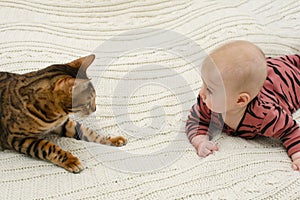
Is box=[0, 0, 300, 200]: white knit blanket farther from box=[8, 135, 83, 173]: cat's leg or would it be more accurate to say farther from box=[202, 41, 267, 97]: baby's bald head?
box=[202, 41, 267, 97]: baby's bald head

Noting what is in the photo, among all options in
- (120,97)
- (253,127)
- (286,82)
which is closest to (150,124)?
(120,97)

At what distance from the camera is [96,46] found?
4.87 ft

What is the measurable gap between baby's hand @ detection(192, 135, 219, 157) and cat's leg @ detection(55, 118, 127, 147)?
19 centimetres

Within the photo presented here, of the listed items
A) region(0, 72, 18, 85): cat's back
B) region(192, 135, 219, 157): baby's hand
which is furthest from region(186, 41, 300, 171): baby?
region(0, 72, 18, 85): cat's back

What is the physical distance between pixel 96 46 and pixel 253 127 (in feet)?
2.19

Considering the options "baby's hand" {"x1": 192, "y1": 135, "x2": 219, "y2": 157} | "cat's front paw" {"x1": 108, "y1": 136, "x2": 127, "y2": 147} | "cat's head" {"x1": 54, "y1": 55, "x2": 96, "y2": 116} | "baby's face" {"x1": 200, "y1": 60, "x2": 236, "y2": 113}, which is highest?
"cat's head" {"x1": 54, "y1": 55, "x2": 96, "y2": 116}

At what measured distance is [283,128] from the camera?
1.04 metres

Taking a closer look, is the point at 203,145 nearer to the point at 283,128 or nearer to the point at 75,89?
the point at 283,128

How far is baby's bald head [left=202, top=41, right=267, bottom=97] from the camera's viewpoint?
97 centimetres

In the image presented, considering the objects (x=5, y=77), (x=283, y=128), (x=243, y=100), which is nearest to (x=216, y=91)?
(x=243, y=100)

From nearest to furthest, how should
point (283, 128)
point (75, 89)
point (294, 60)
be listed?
1. point (75, 89)
2. point (283, 128)
3. point (294, 60)

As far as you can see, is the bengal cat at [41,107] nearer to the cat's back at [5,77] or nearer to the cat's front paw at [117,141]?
the cat's back at [5,77]

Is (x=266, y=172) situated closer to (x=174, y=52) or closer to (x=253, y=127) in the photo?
(x=253, y=127)

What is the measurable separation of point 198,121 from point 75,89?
0.36 metres
